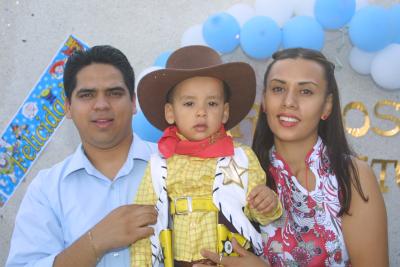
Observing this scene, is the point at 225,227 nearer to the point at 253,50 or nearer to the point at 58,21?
the point at 253,50

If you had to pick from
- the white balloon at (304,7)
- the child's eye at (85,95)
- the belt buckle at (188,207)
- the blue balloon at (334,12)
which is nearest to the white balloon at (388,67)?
the blue balloon at (334,12)

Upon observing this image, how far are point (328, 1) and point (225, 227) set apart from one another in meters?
1.62

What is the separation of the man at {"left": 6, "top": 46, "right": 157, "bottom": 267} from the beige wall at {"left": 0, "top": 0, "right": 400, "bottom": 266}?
4.46 ft

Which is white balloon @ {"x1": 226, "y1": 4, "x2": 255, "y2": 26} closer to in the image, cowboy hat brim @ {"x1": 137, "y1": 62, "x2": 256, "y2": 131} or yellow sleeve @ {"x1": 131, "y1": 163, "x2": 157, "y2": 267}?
cowboy hat brim @ {"x1": 137, "y1": 62, "x2": 256, "y2": 131}

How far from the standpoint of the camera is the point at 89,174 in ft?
7.45

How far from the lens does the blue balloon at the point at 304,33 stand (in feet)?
9.44

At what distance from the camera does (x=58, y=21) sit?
12.2ft

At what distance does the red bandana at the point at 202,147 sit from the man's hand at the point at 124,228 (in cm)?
28

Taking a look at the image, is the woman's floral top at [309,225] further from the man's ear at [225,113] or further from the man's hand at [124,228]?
the man's hand at [124,228]

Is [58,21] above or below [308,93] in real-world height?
above

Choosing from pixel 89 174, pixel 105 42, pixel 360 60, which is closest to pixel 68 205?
pixel 89 174

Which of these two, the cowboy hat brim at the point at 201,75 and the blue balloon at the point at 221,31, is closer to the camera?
the cowboy hat brim at the point at 201,75

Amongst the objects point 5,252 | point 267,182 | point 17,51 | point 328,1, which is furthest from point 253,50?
point 5,252

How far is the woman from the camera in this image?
6.75 feet
